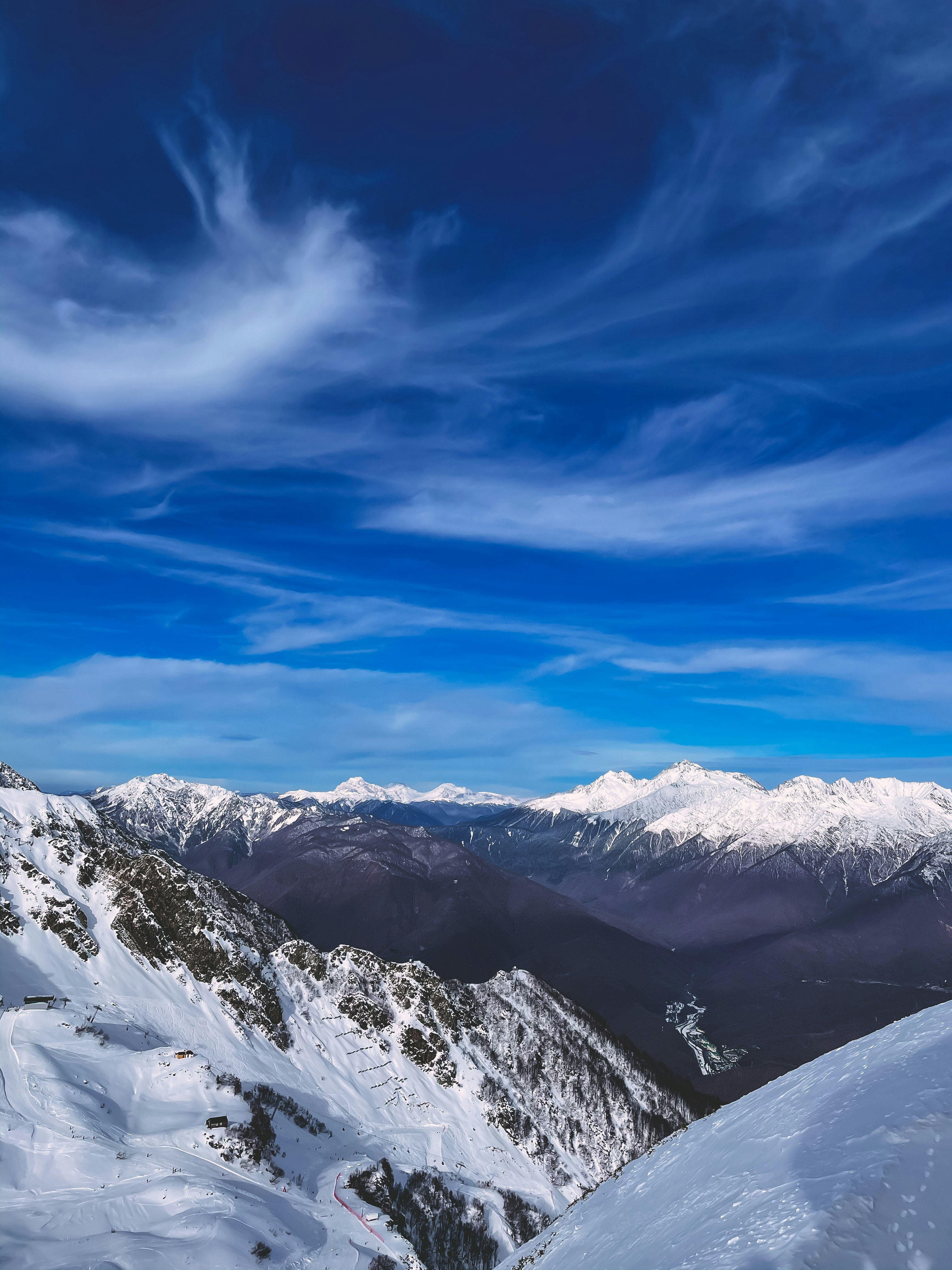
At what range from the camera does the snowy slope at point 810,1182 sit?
1630 centimetres

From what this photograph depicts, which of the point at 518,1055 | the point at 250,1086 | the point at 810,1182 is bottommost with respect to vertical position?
the point at 518,1055

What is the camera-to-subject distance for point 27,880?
376ft

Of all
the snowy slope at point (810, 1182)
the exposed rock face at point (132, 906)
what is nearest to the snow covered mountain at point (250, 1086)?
the exposed rock face at point (132, 906)

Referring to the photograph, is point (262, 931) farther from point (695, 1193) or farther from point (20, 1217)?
point (695, 1193)

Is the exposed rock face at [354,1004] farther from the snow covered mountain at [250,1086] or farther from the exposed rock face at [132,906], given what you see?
the snow covered mountain at [250,1086]

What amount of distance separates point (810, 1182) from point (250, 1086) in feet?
284

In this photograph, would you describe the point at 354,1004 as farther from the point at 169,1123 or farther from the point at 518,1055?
the point at 169,1123

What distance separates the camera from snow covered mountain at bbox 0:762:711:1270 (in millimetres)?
51688

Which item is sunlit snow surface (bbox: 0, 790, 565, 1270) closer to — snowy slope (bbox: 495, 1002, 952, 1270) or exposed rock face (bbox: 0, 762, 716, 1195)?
exposed rock face (bbox: 0, 762, 716, 1195)

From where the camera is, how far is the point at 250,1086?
87.4m

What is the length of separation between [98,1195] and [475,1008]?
410 ft

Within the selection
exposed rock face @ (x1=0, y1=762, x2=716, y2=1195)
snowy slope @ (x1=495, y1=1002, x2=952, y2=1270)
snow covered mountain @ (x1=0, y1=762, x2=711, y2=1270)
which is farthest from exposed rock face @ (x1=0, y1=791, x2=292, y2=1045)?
snowy slope @ (x1=495, y1=1002, x2=952, y2=1270)

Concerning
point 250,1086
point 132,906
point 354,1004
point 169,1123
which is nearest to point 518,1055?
point 354,1004

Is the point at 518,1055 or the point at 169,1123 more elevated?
the point at 169,1123
